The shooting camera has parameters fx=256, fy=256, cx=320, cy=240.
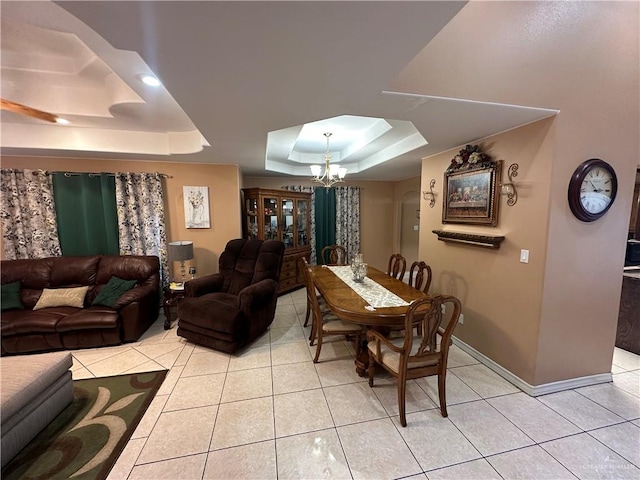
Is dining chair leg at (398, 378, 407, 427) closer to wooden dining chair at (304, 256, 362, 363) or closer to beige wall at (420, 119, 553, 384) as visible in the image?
wooden dining chair at (304, 256, 362, 363)

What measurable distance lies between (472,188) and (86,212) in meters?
4.92

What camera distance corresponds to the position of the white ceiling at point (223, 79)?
41.3 inches

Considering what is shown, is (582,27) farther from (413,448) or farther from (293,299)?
(293,299)

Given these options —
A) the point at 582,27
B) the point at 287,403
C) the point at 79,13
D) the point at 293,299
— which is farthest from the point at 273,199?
the point at 582,27

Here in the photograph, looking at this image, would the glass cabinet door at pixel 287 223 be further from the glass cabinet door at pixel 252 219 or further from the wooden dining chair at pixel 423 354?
the wooden dining chair at pixel 423 354

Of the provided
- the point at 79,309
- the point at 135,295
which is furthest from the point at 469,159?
the point at 79,309

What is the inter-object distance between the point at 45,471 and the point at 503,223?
380 cm

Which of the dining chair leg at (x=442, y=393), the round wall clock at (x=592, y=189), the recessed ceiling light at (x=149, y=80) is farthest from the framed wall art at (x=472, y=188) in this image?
the recessed ceiling light at (x=149, y=80)

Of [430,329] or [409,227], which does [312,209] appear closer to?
[409,227]

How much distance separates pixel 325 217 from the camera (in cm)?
563

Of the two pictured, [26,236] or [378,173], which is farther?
[378,173]

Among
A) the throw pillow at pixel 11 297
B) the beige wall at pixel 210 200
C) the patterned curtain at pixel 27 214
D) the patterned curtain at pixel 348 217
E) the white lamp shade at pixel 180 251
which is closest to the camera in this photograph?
the throw pillow at pixel 11 297

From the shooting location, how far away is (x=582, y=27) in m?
1.73

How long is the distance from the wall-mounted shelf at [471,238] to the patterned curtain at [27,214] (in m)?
5.11
